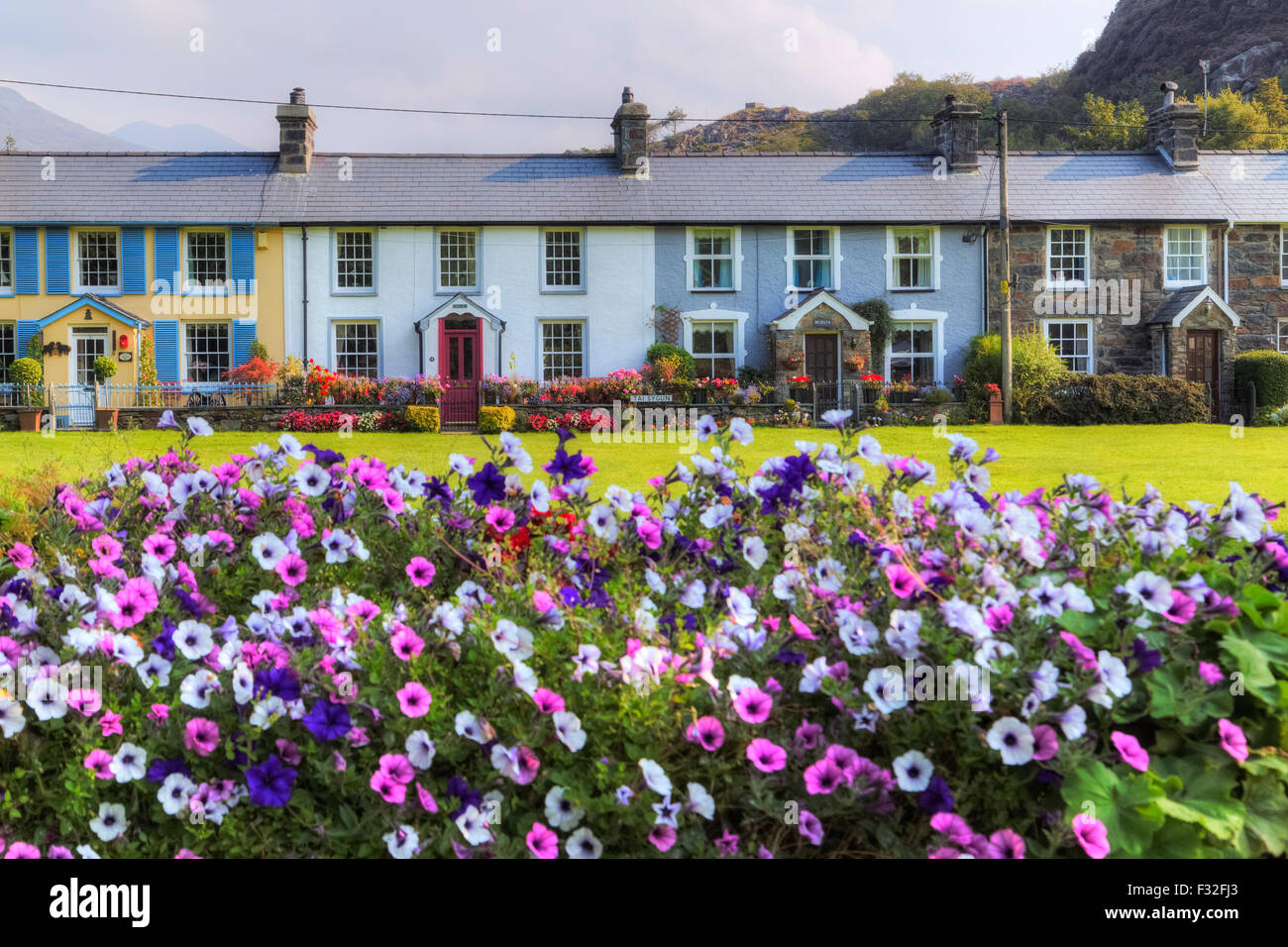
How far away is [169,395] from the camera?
26703 mm

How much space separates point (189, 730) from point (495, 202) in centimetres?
2689

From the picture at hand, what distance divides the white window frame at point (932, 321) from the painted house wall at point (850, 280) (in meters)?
0.09

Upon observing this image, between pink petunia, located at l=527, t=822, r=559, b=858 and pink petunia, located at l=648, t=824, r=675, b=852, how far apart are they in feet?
0.76

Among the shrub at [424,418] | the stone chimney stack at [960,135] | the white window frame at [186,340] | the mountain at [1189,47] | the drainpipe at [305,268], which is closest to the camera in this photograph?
the shrub at [424,418]

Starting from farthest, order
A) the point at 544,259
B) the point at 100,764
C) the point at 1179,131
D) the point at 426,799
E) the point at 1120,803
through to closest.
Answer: the point at 1179,131, the point at 544,259, the point at 100,764, the point at 426,799, the point at 1120,803

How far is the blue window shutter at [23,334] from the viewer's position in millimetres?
27594

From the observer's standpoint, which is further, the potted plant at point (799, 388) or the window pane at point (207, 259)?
the window pane at point (207, 259)

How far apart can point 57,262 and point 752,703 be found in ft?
98.4

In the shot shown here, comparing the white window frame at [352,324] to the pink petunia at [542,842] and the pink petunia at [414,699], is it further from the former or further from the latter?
the pink petunia at [542,842]

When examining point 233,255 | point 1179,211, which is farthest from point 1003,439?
point 233,255

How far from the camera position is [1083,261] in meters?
28.7

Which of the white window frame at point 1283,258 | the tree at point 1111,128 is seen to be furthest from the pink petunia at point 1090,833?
the tree at point 1111,128

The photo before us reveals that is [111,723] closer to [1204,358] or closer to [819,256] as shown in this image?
[819,256]

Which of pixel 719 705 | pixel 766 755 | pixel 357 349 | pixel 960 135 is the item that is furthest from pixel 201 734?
pixel 960 135
